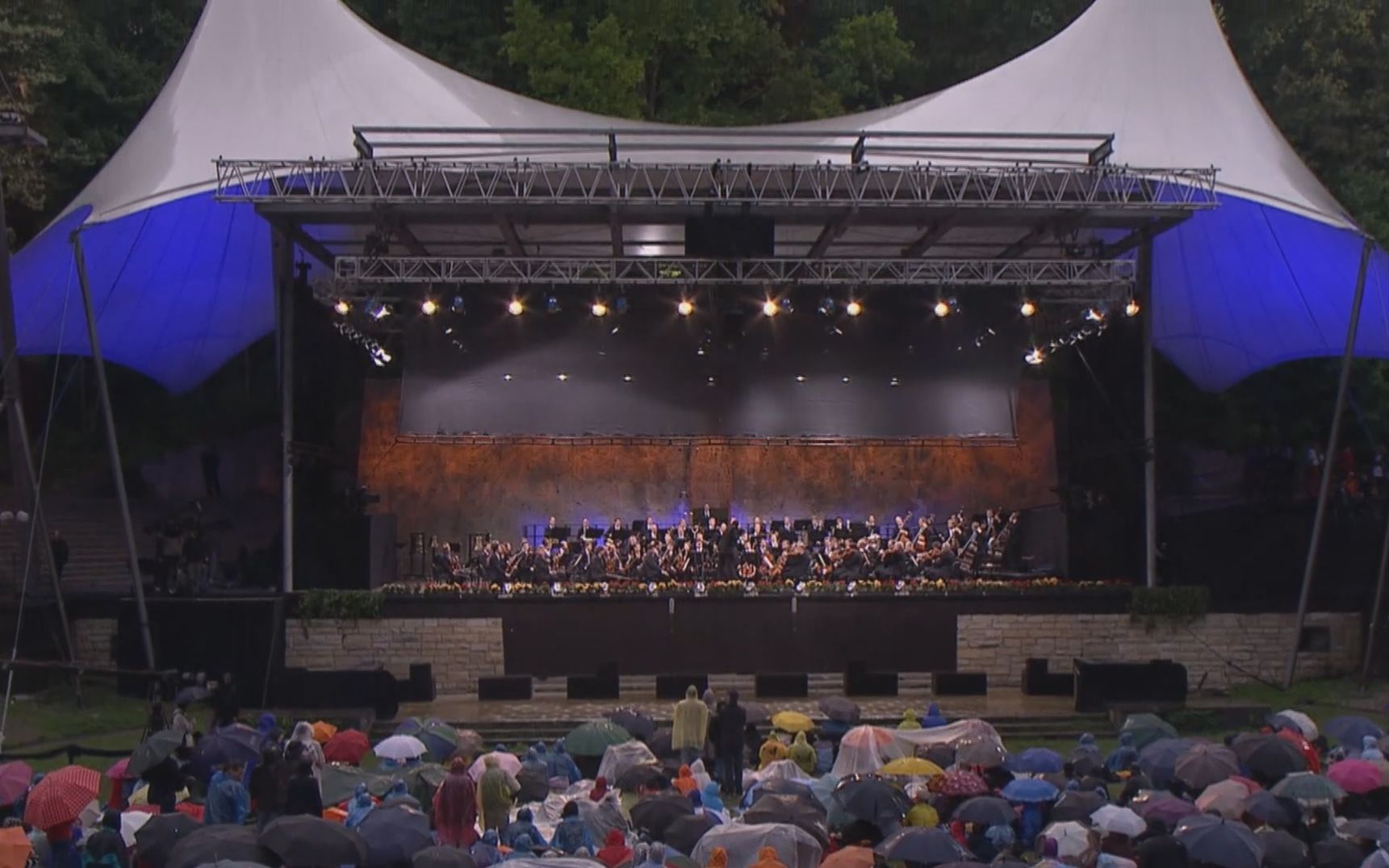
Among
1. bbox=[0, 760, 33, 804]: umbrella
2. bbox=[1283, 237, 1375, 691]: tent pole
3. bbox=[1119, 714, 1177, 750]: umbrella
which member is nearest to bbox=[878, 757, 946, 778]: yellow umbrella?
bbox=[1119, 714, 1177, 750]: umbrella

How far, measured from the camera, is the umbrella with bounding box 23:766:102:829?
9867 millimetres

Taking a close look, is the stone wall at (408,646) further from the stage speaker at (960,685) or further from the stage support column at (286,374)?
the stage speaker at (960,685)

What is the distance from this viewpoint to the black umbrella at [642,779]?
38.0ft

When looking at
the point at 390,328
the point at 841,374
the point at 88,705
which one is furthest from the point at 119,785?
the point at 841,374

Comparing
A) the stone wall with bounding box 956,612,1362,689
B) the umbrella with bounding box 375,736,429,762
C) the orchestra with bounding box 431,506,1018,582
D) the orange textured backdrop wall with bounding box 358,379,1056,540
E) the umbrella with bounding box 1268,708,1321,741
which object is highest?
the orange textured backdrop wall with bounding box 358,379,1056,540

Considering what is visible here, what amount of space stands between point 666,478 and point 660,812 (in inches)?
774

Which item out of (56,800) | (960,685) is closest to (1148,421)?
(960,685)

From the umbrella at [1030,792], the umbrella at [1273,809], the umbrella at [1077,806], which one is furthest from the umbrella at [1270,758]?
the umbrella at [1077,806]

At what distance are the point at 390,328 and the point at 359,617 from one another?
6208 millimetres

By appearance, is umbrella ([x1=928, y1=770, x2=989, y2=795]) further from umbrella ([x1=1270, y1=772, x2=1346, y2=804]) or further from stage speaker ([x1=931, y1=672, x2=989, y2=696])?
stage speaker ([x1=931, y1=672, x2=989, y2=696])

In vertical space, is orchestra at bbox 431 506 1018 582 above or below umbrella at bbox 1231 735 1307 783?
above

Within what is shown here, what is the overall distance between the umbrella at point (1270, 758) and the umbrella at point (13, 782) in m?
9.37

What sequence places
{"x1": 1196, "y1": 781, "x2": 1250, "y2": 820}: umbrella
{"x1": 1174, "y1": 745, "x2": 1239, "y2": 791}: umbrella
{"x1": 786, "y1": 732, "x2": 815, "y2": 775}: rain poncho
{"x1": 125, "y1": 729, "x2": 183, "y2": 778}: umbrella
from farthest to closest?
{"x1": 786, "y1": 732, "x2": 815, "y2": 775}: rain poncho < {"x1": 125, "y1": 729, "x2": 183, "y2": 778}: umbrella < {"x1": 1174, "y1": 745, "x2": 1239, "y2": 791}: umbrella < {"x1": 1196, "y1": 781, "x2": 1250, "y2": 820}: umbrella

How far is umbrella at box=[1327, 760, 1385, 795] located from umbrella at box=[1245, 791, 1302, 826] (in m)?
1.43
